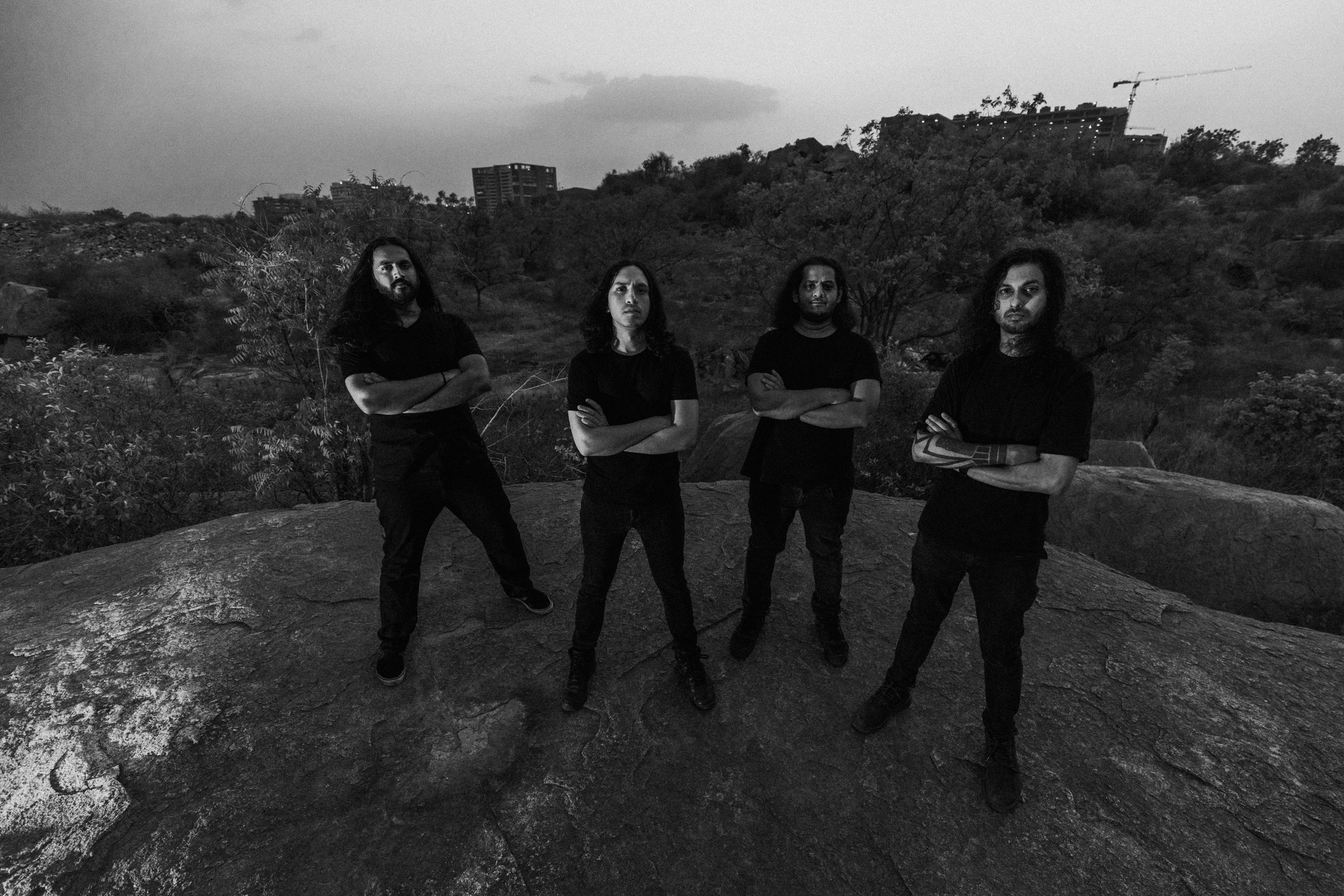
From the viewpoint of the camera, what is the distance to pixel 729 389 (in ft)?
58.7

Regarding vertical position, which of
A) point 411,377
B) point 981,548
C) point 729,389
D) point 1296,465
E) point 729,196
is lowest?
point 729,389

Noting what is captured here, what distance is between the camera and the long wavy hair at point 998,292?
219 centimetres

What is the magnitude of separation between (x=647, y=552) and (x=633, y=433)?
0.58 meters

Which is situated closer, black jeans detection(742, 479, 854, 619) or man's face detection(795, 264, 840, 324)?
man's face detection(795, 264, 840, 324)

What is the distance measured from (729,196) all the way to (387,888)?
5182cm

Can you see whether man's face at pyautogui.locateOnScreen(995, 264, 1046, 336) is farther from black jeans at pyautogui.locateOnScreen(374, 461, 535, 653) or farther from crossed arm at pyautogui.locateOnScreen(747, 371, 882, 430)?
black jeans at pyautogui.locateOnScreen(374, 461, 535, 653)

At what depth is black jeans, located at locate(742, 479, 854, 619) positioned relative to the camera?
290 centimetres

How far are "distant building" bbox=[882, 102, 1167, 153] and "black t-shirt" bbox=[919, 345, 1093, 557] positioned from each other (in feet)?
41.1

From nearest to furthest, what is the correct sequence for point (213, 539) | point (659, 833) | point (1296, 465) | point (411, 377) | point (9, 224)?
point (659, 833)
point (411, 377)
point (213, 539)
point (1296, 465)
point (9, 224)

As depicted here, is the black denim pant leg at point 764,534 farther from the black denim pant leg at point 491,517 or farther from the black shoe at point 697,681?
the black denim pant leg at point 491,517

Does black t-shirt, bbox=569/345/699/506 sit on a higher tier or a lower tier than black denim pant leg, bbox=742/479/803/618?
higher

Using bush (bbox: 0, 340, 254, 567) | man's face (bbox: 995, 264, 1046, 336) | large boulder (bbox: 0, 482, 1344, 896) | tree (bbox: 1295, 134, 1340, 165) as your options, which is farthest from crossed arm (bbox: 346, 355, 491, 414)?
tree (bbox: 1295, 134, 1340, 165)

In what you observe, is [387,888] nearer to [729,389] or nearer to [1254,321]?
[729,389]

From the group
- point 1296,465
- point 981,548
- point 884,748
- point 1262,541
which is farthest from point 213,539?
point 1296,465
